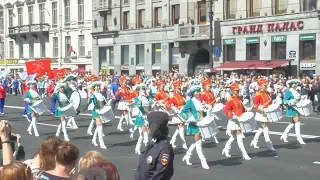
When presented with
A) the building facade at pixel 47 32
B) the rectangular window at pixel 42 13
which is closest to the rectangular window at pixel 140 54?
the building facade at pixel 47 32

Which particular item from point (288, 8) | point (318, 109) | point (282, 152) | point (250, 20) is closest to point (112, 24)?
point (250, 20)

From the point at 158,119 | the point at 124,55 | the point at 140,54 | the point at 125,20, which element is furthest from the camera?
the point at 124,55

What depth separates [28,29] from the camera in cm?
6097

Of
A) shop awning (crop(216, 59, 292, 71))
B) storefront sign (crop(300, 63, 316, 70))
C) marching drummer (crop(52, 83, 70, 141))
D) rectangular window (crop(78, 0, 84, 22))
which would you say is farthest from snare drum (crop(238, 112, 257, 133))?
rectangular window (crop(78, 0, 84, 22))

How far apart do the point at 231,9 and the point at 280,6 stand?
14.9 feet

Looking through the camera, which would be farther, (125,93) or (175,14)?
(175,14)

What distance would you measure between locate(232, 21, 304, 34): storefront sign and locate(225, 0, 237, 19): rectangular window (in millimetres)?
1184

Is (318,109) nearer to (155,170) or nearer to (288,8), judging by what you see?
(288,8)

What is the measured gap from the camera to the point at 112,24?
48938mm

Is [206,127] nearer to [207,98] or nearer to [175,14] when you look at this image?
A: [207,98]

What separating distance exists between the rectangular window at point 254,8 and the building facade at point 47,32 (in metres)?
21.1

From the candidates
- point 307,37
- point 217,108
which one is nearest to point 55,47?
point 307,37

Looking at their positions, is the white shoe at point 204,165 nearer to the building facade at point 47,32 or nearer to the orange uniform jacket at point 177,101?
the orange uniform jacket at point 177,101

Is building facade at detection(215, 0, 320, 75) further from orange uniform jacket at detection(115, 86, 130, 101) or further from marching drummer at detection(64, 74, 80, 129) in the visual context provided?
marching drummer at detection(64, 74, 80, 129)
